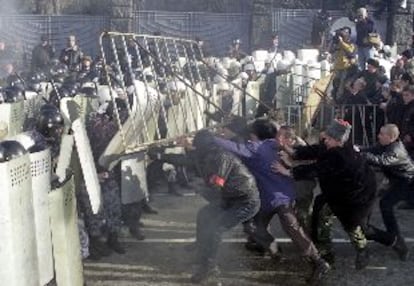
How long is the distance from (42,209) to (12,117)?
4.34 metres

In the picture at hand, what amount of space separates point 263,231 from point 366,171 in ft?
4.32

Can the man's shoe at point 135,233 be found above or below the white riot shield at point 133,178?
below

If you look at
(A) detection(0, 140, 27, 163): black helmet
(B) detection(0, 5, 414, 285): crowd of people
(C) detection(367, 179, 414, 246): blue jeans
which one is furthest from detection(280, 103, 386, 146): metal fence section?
(A) detection(0, 140, 27, 163): black helmet

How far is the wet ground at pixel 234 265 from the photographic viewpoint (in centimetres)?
739

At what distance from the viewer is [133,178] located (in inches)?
336

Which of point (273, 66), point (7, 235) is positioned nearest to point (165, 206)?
point (7, 235)

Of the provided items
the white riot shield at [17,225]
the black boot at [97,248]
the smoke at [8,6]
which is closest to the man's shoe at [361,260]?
the black boot at [97,248]

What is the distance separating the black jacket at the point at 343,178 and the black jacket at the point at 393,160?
0.39 meters

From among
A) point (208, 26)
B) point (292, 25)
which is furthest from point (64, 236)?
point (208, 26)

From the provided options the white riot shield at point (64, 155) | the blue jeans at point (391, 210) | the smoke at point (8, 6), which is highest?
the smoke at point (8, 6)

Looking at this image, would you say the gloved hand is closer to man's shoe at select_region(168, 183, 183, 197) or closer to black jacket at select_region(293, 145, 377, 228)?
black jacket at select_region(293, 145, 377, 228)

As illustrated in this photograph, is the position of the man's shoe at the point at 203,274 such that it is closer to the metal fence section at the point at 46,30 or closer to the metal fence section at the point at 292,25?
the metal fence section at the point at 292,25

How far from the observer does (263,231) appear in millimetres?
7848

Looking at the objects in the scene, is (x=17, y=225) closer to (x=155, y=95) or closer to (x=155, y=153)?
(x=155, y=153)
